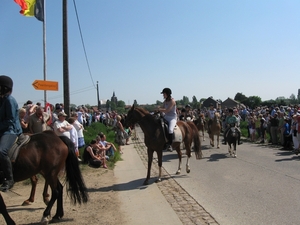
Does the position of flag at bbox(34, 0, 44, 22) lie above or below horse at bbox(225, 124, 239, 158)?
above

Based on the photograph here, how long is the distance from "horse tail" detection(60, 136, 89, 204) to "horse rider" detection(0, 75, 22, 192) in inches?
44.3

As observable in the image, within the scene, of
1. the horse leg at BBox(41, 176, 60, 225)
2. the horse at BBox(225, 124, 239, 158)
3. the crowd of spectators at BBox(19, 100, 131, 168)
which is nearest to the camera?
the horse leg at BBox(41, 176, 60, 225)

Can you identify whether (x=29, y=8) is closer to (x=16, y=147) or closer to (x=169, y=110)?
(x=169, y=110)

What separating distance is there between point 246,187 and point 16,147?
5.64 m

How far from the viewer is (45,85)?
10773 millimetres

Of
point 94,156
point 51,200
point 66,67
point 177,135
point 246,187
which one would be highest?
point 66,67

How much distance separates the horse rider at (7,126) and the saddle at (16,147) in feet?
0.25

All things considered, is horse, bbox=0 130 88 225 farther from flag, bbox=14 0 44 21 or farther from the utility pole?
flag, bbox=14 0 44 21

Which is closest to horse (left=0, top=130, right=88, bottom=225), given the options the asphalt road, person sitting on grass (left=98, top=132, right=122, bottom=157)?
the asphalt road

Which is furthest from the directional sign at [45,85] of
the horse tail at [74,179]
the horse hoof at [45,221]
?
the horse hoof at [45,221]

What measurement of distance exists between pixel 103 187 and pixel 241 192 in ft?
12.0

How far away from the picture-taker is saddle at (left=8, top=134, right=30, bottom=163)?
530 cm

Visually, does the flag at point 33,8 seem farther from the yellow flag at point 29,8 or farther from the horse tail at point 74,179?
the horse tail at point 74,179

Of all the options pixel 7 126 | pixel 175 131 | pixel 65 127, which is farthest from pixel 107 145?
pixel 7 126
